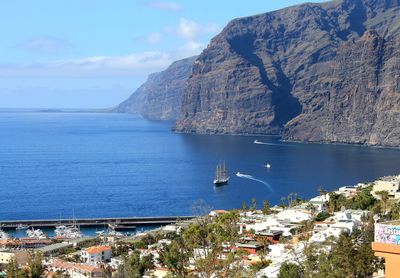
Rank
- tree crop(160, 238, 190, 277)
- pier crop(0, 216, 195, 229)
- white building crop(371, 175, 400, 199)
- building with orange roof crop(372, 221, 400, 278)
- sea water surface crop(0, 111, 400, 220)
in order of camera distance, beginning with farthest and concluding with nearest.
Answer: sea water surface crop(0, 111, 400, 220) → pier crop(0, 216, 195, 229) → white building crop(371, 175, 400, 199) → tree crop(160, 238, 190, 277) → building with orange roof crop(372, 221, 400, 278)

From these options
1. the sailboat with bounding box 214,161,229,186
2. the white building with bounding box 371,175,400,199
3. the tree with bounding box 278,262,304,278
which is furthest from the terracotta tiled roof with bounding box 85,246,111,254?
the sailboat with bounding box 214,161,229,186

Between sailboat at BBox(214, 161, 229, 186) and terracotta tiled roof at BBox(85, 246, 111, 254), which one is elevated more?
terracotta tiled roof at BBox(85, 246, 111, 254)

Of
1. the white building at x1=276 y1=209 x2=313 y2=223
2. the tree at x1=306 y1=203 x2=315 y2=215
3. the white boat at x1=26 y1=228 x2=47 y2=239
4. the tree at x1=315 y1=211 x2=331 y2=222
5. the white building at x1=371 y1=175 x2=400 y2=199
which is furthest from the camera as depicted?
the white boat at x1=26 y1=228 x2=47 y2=239

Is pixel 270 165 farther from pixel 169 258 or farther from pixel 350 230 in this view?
pixel 169 258

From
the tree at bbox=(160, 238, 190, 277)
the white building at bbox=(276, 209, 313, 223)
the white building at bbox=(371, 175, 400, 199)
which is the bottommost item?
the white building at bbox=(276, 209, 313, 223)

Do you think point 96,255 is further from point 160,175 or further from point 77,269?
point 160,175

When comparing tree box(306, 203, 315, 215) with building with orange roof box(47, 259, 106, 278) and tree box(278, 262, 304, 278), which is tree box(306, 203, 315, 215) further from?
tree box(278, 262, 304, 278)

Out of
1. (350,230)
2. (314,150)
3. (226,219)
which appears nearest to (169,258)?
(226,219)
